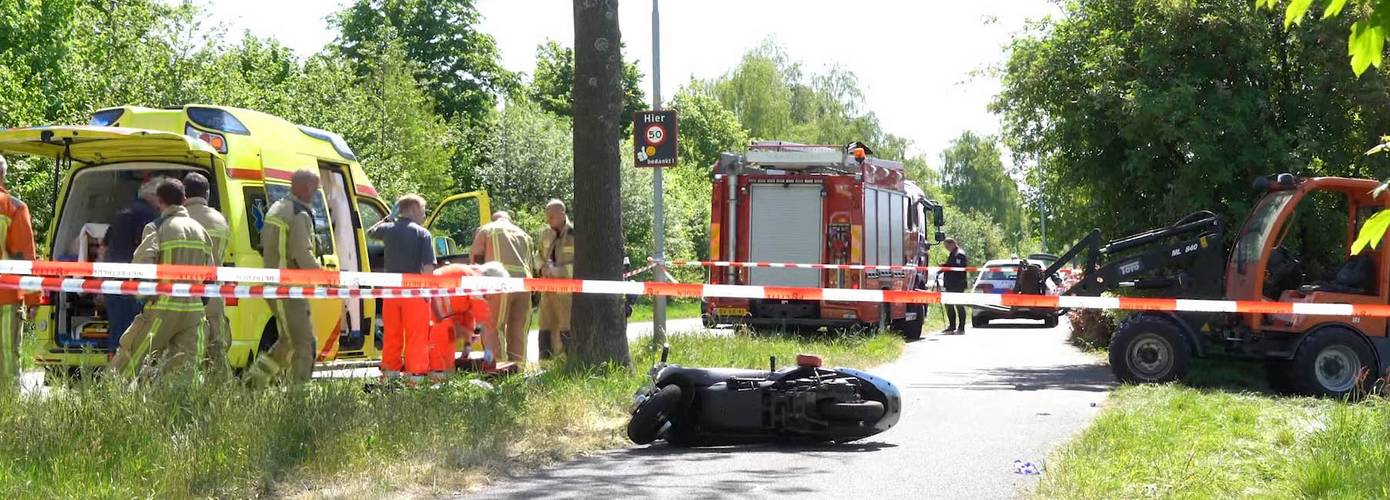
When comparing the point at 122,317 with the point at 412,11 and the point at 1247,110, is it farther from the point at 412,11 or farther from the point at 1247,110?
the point at 412,11

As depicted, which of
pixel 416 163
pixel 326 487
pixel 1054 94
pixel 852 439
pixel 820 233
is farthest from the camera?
pixel 416 163

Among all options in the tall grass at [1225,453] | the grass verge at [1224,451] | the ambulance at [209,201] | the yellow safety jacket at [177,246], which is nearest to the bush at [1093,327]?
the grass verge at [1224,451]

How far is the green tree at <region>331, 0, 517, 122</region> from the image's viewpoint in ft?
184

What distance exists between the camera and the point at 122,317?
34.4 feet

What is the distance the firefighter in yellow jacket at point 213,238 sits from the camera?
9.67 meters

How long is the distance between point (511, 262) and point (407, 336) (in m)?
2.66

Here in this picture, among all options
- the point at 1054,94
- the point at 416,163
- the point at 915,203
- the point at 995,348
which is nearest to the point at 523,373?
the point at 1054,94

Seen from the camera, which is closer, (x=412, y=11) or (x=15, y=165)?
(x=15, y=165)

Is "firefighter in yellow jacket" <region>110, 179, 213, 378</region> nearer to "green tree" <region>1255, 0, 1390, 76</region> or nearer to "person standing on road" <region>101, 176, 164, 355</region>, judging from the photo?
"person standing on road" <region>101, 176, 164, 355</region>

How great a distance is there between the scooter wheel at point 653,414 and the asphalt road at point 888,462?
109mm

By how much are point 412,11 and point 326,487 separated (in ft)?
168

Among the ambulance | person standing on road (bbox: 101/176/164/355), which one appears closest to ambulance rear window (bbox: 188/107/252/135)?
the ambulance

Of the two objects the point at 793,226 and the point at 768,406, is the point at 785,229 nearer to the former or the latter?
the point at 793,226

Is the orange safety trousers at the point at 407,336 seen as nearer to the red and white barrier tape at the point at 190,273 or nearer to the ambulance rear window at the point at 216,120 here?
the red and white barrier tape at the point at 190,273
